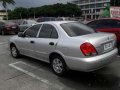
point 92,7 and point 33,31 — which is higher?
point 92,7

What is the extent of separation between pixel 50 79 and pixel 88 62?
136cm

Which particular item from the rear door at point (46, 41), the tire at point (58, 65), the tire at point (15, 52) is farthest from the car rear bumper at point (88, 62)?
the tire at point (15, 52)

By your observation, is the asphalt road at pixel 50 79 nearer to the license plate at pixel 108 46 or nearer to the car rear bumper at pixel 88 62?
the car rear bumper at pixel 88 62

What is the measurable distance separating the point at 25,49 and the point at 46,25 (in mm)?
1456

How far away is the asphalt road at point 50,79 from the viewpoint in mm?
4801

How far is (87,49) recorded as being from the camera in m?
4.66

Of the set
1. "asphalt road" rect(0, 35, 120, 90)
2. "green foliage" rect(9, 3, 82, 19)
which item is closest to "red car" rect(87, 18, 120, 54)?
"asphalt road" rect(0, 35, 120, 90)

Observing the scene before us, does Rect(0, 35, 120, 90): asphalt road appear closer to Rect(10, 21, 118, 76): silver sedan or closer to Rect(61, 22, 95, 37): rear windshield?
Rect(10, 21, 118, 76): silver sedan

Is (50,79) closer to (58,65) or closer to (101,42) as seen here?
(58,65)

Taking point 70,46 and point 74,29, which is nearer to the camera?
point 70,46

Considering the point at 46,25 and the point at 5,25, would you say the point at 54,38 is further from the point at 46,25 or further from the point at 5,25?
the point at 5,25

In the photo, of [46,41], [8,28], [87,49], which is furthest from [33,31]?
[8,28]

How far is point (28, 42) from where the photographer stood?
664cm

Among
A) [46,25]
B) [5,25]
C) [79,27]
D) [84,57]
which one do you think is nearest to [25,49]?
[46,25]
